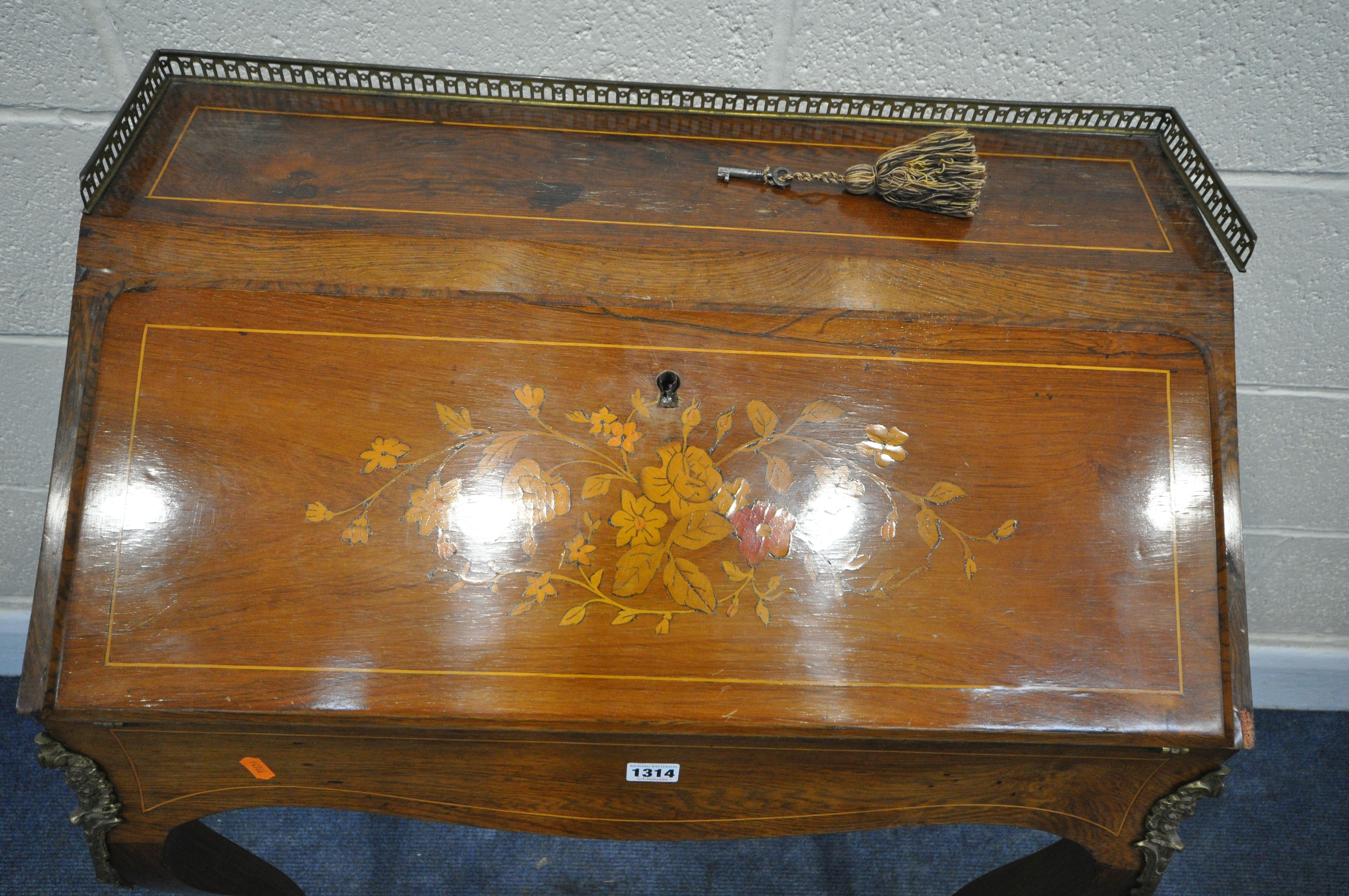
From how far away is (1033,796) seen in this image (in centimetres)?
108

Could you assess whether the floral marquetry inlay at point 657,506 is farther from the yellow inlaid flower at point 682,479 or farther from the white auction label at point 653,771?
the white auction label at point 653,771

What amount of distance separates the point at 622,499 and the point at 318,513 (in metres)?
0.36

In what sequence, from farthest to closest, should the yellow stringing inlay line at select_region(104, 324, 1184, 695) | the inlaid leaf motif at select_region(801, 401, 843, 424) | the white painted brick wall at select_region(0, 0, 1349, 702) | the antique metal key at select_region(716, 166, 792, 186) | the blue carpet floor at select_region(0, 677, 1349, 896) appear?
the blue carpet floor at select_region(0, 677, 1349, 896)
the white painted brick wall at select_region(0, 0, 1349, 702)
the antique metal key at select_region(716, 166, 792, 186)
the inlaid leaf motif at select_region(801, 401, 843, 424)
the yellow stringing inlay line at select_region(104, 324, 1184, 695)

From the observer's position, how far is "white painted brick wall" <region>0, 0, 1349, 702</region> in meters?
1.26

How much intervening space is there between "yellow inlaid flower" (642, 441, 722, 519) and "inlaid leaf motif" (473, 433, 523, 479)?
0.53ft

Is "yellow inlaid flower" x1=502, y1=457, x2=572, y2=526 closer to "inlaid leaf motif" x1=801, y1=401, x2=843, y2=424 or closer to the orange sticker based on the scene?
"inlaid leaf motif" x1=801, y1=401, x2=843, y2=424

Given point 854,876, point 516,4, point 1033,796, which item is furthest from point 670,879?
point 516,4

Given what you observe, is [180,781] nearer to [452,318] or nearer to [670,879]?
[452,318]

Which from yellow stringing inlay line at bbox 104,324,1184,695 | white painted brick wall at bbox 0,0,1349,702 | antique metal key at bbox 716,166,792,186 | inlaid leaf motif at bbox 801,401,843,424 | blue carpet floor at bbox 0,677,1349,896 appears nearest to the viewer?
yellow stringing inlay line at bbox 104,324,1184,695

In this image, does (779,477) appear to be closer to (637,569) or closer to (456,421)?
(637,569)

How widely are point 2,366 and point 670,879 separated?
1709mm

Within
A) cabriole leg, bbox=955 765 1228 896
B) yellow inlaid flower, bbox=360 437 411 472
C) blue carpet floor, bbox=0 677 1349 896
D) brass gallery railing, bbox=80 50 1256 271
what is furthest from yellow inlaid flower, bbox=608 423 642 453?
blue carpet floor, bbox=0 677 1349 896

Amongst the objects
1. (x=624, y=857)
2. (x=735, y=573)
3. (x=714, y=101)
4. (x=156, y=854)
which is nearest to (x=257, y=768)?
(x=156, y=854)

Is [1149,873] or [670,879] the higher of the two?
[1149,873]
